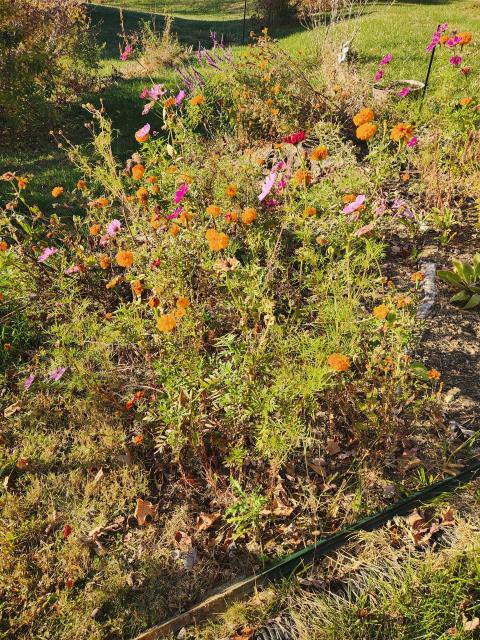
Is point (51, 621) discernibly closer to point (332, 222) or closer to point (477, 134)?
point (332, 222)

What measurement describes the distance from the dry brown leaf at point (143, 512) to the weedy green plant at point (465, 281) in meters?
→ 2.12

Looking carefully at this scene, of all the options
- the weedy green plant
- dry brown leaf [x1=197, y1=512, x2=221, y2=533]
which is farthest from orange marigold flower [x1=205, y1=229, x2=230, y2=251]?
the weedy green plant

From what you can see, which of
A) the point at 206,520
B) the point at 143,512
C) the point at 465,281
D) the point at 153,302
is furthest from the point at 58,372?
the point at 465,281

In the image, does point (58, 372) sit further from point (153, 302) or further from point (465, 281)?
point (465, 281)

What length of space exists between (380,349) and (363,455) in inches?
20.2

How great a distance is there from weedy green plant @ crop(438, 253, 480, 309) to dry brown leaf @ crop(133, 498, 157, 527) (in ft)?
6.96

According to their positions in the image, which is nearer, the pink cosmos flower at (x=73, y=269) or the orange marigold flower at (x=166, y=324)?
the orange marigold flower at (x=166, y=324)

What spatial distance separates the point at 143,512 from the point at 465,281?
7.41 ft

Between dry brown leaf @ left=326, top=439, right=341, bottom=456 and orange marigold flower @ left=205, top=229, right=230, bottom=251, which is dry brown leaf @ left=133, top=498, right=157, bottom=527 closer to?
dry brown leaf @ left=326, top=439, right=341, bottom=456

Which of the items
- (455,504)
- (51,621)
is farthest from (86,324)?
(455,504)

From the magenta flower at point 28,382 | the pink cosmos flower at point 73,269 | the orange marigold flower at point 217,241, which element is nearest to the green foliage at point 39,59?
the pink cosmos flower at point 73,269

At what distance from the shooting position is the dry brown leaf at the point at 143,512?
2.10 m

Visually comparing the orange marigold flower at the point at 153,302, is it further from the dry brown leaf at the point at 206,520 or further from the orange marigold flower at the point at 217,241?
the dry brown leaf at the point at 206,520

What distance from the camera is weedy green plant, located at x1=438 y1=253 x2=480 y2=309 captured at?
2.81m
